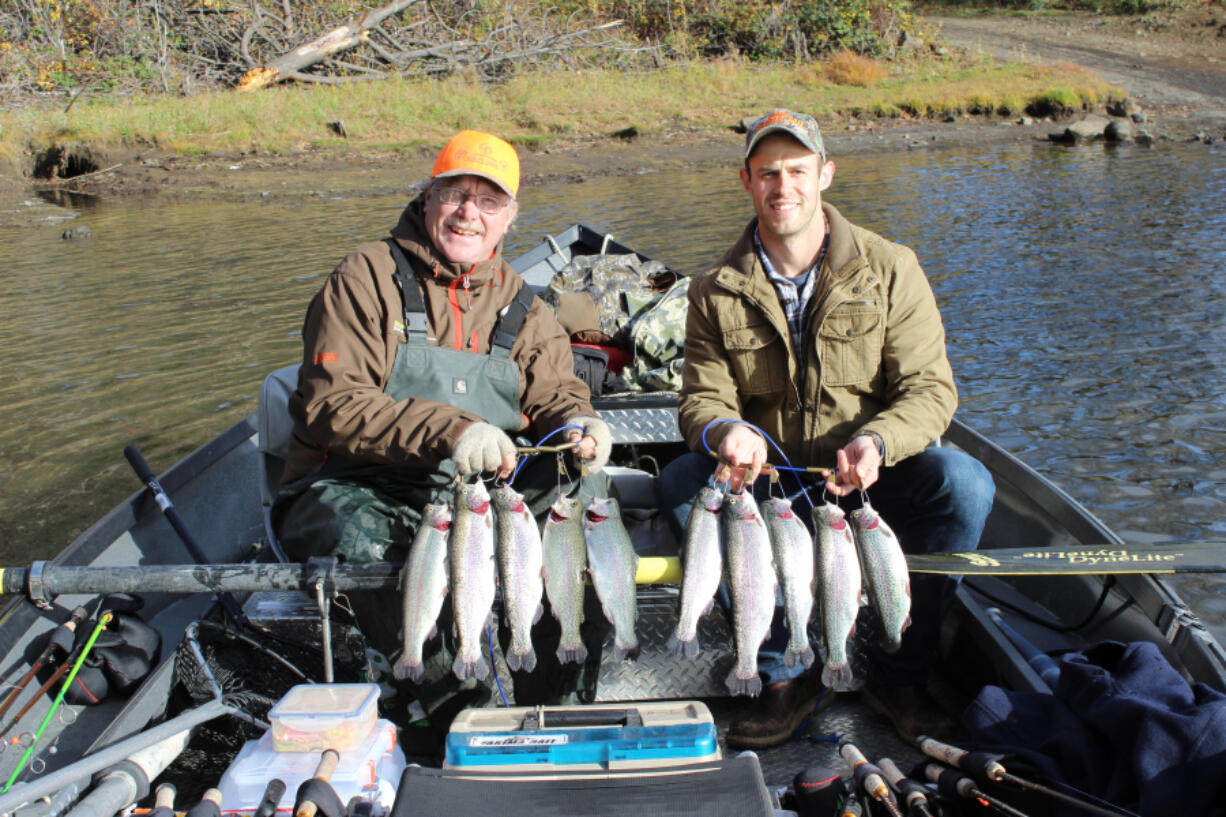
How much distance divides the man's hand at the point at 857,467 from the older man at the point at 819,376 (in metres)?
0.26

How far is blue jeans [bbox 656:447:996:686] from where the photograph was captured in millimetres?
3605

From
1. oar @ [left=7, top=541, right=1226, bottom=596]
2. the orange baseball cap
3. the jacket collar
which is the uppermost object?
the orange baseball cap

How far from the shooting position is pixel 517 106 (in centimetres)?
2666

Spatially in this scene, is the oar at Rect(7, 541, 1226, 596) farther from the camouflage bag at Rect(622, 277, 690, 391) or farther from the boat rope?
the camouflage bag at Rect(622, 277, 690, 391)

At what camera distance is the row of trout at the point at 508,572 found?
3.13m

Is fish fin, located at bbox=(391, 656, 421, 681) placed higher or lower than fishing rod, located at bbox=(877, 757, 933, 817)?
higher

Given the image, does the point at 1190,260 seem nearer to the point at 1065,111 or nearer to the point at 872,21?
the point at 1065,111

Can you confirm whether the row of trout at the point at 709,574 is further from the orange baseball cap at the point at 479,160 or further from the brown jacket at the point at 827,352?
the orange baseball cap at the point at 479,160

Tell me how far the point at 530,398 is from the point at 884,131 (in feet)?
79.4

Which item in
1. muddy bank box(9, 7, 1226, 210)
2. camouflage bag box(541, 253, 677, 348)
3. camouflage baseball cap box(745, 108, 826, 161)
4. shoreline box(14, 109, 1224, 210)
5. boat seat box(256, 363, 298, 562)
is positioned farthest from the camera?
muddy bank box(9, 7, 1226, 210)

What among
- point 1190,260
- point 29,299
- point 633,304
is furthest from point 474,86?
point 633,304

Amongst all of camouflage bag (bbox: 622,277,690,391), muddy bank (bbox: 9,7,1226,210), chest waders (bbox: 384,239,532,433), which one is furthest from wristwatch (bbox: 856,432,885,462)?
muddy bank (bbox: 9,7,1226,210)

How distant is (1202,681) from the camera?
3.15 metres

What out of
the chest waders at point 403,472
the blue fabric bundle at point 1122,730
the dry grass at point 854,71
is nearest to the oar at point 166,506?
the chest waders at point 403,472
